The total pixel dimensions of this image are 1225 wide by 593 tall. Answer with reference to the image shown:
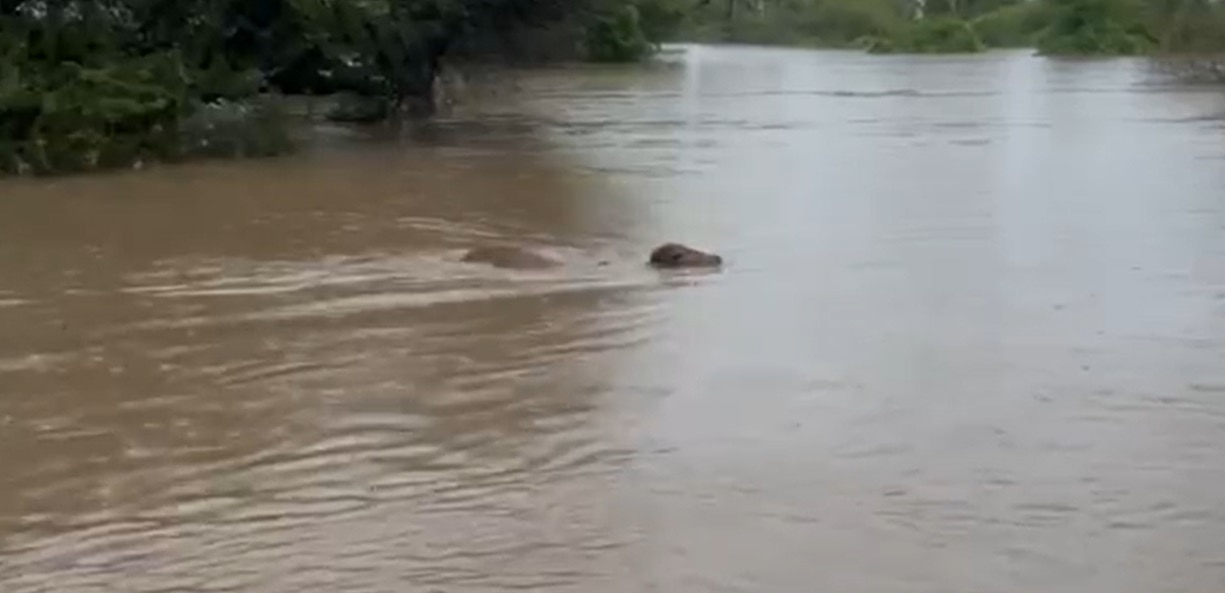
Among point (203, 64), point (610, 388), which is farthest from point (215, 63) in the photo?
point (610, 388)

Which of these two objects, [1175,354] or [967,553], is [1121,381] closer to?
[1175,354]

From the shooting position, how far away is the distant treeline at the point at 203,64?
19.8 metres

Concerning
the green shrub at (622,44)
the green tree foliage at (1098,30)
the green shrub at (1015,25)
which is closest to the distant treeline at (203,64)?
the green shrub at (622,44)

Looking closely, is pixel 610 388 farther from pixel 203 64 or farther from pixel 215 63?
pixel 203 64

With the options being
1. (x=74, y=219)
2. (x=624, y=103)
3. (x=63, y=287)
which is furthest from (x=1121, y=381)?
(x=624, y=103)

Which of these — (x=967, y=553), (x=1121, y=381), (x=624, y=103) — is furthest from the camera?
(x=624, y=103)

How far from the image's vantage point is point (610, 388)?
30.3 feet

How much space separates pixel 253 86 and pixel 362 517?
16.5 m

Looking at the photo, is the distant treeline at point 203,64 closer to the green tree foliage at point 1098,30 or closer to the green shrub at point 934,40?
the green tree foliage at point 1098,30

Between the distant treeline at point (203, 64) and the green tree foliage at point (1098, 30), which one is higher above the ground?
the distant treeline at point (203, 64)

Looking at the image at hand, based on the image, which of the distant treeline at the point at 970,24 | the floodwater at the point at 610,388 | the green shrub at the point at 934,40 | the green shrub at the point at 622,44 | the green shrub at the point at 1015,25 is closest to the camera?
the floodwater at the point at 610,388

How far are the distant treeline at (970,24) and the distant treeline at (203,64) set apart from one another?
33747 mm

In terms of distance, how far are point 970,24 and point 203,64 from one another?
6500 cm

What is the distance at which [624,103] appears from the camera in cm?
3525
